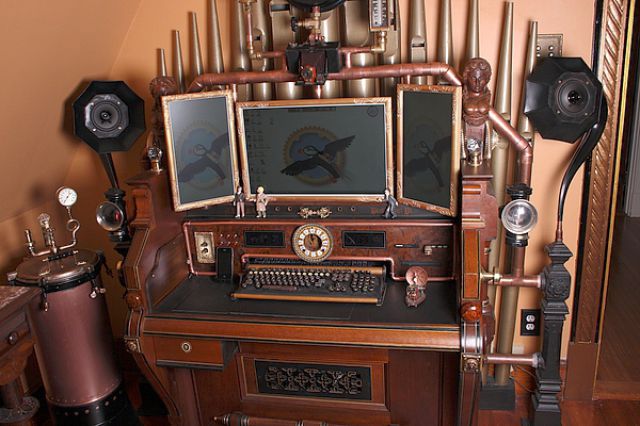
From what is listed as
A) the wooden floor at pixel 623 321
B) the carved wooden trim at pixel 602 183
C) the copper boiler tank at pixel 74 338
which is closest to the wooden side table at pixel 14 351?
the copper boiler tank at pixel 74 338

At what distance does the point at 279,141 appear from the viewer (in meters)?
2.61

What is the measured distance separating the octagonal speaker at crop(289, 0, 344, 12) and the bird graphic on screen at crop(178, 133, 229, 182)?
0.63 meters

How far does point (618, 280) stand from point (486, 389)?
6.29 feet

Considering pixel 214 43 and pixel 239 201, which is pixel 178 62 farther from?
pixel 239 201

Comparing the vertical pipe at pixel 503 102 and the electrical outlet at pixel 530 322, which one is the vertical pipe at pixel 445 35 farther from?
the electrical outlet at pixel 530 322

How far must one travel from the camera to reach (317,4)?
2.33m

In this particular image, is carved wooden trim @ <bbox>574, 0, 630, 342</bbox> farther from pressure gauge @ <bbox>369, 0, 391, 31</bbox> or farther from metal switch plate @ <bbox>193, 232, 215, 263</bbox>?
metal switch plate @ <bbox>193, 232, 215, 263</bbox>

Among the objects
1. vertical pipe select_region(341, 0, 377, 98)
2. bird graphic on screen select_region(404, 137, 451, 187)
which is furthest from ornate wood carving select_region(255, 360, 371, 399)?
vertical pipe select_region(341, 0, 377, 98)

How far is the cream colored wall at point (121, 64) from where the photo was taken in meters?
2.56

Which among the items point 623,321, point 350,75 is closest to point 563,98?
point 350,75

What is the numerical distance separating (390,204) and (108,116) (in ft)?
4.45

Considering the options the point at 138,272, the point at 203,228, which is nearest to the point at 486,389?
the point at 203,228

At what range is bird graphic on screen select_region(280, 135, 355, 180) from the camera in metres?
2.56

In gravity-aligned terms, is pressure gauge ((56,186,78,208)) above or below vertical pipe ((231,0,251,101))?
below
